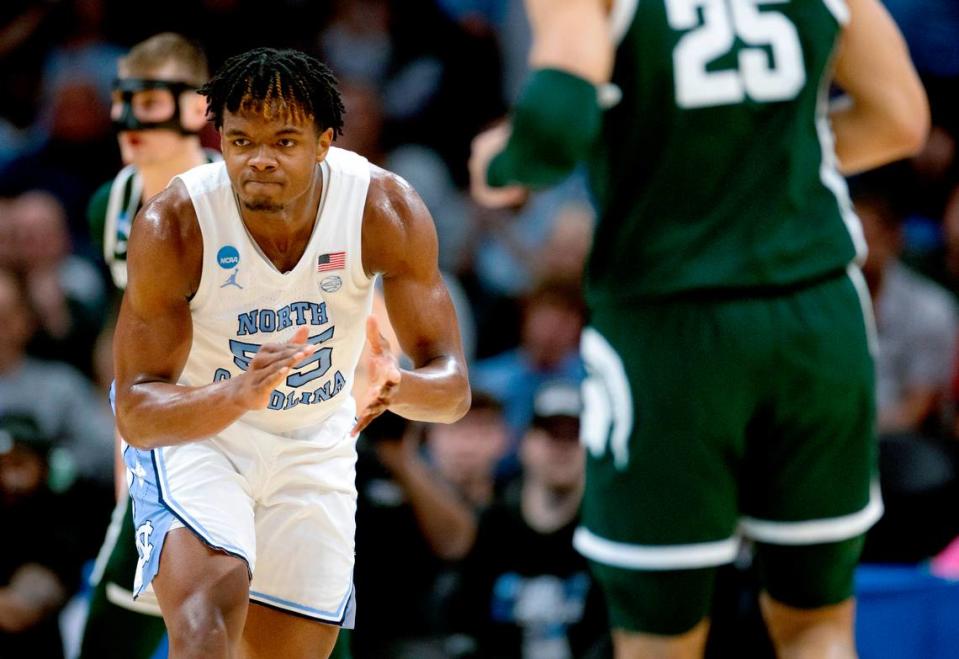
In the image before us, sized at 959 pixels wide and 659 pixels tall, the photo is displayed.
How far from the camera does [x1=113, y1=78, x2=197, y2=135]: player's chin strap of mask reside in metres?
4.26

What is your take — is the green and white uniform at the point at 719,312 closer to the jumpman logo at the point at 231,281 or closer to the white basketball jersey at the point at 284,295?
the white basketball jersey at the point at 284,295

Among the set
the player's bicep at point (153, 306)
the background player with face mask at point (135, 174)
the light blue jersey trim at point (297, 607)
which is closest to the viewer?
the player's bicep at point (153, 306)

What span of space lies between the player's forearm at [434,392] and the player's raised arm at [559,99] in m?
0.42

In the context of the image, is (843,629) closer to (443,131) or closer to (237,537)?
(237,537)

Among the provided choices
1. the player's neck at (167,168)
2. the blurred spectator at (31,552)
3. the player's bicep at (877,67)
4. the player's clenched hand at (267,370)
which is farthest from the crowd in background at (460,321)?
the player's clenched hand at (267,370)

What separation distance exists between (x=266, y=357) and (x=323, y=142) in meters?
0.57

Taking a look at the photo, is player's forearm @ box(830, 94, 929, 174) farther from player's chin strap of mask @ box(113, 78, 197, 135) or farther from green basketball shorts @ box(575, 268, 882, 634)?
player's chin strap of mask @ box(113, 78, 197, 135)

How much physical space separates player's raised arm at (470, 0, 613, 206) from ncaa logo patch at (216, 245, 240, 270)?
59cm

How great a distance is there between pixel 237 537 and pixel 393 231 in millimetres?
748

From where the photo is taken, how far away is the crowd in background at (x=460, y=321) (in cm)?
526

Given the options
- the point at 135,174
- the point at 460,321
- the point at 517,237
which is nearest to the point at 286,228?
the point at 135,174

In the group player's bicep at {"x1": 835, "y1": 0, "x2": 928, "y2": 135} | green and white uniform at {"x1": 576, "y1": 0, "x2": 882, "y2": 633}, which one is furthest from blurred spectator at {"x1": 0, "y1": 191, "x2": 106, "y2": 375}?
player's bicep at {"x1": 835, "y1": 0, "x2": 928, "y2": 135}

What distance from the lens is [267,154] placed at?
3.05 meters

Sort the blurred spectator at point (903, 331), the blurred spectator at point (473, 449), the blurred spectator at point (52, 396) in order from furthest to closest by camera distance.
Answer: the blurred spectator at point (903, 331)
the blurred spectator at point (52, 396)
the blurred spectator at point (473, 449)
